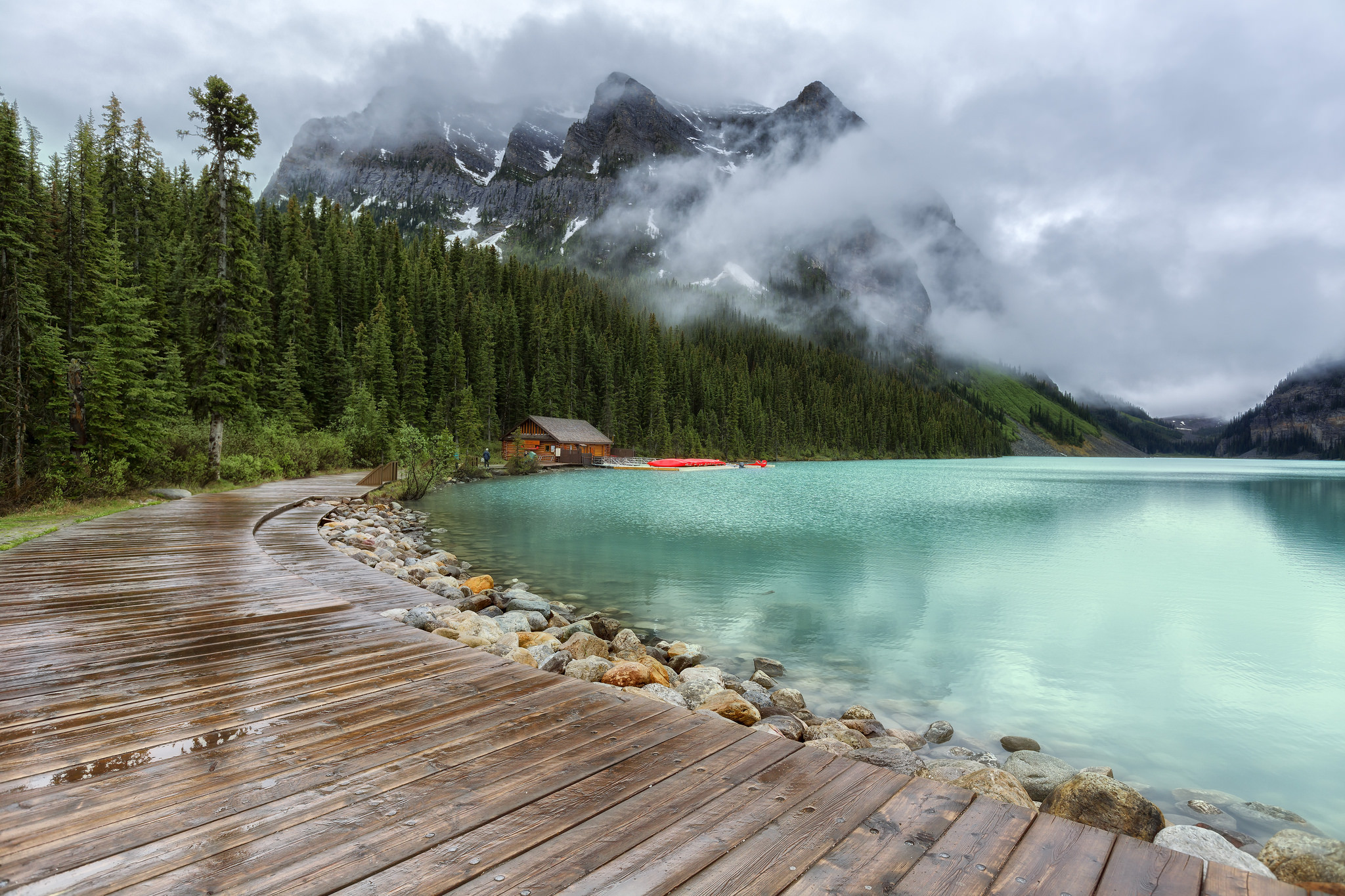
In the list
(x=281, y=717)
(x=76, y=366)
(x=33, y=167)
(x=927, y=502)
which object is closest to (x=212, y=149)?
(x=76, y=366)

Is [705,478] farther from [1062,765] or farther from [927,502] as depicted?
[1062,765]

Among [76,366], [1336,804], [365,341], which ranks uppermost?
[365,341]

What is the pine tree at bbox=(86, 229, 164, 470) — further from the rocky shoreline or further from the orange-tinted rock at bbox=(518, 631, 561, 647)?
the orange-tinted rock at bbox=(518, 631, 561, 647)

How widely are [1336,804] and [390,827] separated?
9556mm

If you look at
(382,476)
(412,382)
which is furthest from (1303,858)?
(412,382)

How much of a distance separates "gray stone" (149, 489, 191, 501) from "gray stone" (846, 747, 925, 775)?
20.9m

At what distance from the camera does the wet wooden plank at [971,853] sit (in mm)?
2408

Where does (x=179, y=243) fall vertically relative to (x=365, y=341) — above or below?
above

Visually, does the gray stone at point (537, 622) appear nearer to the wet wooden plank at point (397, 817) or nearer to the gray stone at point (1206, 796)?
the wet wooden plank at point (397, 817)

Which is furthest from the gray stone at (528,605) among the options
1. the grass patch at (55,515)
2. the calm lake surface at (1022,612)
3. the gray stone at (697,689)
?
the grass patch at (55,515)

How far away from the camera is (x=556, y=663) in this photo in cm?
614

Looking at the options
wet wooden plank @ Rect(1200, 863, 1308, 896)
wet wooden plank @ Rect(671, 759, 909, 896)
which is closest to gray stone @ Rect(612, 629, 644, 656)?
wet wooden plank @ Rect(671, 759, 909, 896)

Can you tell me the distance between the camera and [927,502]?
37.1 meters

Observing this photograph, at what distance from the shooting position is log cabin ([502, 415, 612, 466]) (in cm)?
7288
